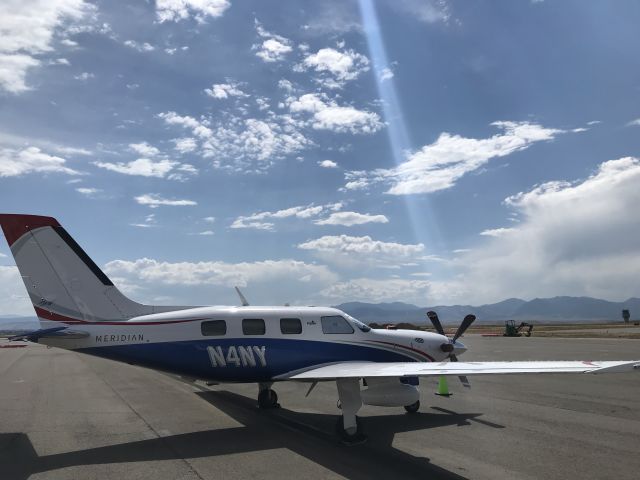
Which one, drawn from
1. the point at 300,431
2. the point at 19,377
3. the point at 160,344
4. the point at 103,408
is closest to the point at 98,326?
the point at 160,344

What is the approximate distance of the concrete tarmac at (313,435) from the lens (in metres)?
7.95

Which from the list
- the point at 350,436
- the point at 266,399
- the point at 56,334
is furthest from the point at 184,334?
the point at 350,436

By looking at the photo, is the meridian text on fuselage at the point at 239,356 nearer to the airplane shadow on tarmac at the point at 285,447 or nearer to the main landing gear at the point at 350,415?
the airplane shadow on tarmac at the point at 285,447

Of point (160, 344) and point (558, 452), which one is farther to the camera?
point (160, 344)

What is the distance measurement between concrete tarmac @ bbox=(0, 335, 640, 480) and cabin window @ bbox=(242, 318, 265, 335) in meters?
2.34

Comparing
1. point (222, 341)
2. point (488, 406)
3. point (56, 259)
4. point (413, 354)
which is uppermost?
point (56, 259)

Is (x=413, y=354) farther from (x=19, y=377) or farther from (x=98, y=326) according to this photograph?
(x=19, y=377)

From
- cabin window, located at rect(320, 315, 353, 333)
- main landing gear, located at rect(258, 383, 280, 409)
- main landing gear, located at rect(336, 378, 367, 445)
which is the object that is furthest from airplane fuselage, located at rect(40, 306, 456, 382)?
main landing gear, located at rect(258, 383, 280, 409)

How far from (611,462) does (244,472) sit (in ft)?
21.0

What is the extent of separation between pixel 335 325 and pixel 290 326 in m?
1.33

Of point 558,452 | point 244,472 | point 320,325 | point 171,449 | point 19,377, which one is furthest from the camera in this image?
point 19,377

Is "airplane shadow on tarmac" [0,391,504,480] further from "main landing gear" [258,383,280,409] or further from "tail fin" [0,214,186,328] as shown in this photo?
"tail fin" [0,214,186,328]

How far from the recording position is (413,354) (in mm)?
13555

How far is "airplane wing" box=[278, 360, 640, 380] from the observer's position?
873cm
